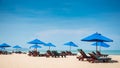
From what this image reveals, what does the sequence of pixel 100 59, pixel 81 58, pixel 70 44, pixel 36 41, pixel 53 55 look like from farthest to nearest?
pixel 70 44, pixel 36 41, pixel 53 55, pixel 81 58, pixel 100 59

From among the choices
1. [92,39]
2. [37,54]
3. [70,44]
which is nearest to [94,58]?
[92,39]

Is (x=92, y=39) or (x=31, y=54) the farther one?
(x=31, y=54)

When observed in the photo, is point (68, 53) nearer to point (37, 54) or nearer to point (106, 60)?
point (37, 54)

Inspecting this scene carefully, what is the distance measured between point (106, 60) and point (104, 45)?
689 cm

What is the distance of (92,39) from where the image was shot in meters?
14.2

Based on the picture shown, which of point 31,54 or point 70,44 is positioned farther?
point 70,44

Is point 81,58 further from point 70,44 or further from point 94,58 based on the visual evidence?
point 70,44

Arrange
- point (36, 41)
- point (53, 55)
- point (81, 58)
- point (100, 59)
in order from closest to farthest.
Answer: point (100, 59)
point (81, 58)
point (53, 55)
point (36, 41)

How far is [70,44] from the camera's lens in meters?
28.3

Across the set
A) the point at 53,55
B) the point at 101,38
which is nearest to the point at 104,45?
the point at 53,55

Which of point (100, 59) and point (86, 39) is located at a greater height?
point (86, 39)

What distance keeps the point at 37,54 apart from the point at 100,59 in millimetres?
9479

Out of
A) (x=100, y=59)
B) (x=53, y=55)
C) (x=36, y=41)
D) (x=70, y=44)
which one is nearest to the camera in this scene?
(x=100, y=59)

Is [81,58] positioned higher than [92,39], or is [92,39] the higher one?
[92,39]
